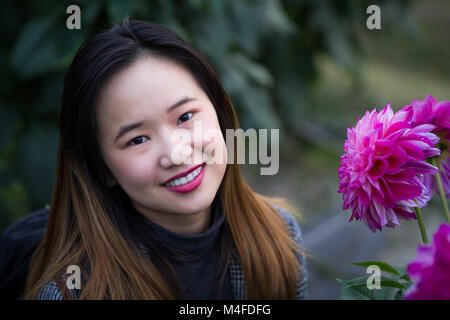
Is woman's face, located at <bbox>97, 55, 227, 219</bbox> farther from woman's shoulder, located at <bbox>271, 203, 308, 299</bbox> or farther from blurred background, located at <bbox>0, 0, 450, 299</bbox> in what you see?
blurred background, located at <bbox>0, 0, 450, 299</bbox>

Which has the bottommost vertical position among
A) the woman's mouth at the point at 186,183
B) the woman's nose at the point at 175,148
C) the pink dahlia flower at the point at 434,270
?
the pink dahlia flower at the point at 434,270

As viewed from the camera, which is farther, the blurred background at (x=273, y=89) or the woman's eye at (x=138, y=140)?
the blurred background at (x=273, y=89)

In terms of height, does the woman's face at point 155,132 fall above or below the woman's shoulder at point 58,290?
above

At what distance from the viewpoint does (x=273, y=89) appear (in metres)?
3.36

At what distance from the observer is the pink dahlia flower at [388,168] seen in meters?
0.62

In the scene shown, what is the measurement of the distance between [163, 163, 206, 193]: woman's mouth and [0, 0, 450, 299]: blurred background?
49cm

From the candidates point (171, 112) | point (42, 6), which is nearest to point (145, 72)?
point (171, 112)

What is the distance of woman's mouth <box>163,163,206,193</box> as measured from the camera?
3.22ft

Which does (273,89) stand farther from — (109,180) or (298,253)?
(109,180)

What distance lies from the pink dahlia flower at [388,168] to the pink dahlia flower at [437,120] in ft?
0.09

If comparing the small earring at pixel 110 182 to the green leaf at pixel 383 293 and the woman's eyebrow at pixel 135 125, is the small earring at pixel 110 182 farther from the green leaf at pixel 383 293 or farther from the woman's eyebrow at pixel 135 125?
the green leaf at pixel 383 293

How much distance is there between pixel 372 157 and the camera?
0.64m

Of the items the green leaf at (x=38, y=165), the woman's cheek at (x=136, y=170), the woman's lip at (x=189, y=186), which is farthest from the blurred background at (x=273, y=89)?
the woman's cheek at (x=136, y=170)

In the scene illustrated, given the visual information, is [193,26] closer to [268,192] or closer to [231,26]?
[231,26]
